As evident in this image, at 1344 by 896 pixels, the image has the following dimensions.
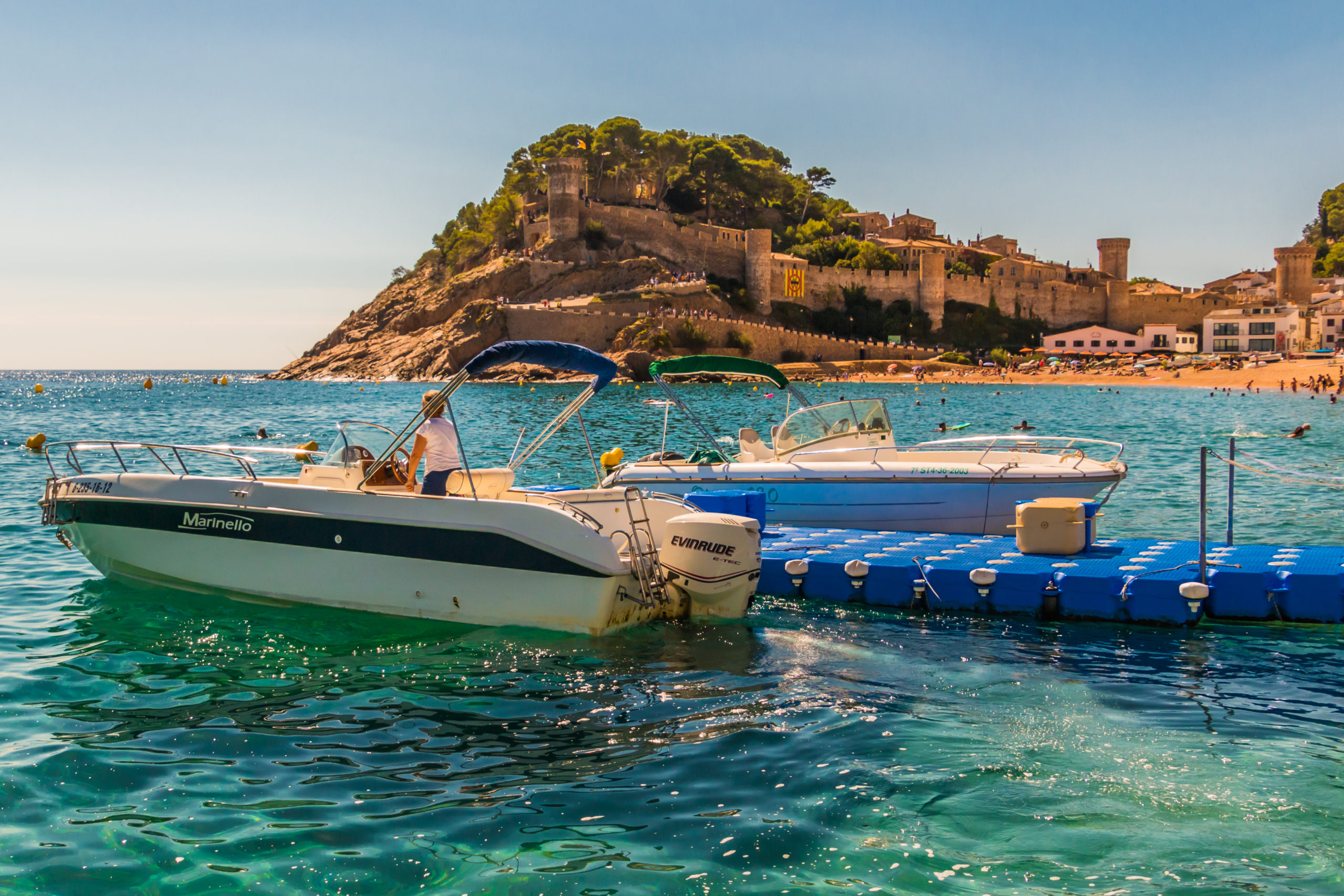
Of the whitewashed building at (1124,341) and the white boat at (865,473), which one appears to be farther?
the whitewashed building at (1124,341)

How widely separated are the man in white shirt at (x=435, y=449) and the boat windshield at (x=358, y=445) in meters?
0.64

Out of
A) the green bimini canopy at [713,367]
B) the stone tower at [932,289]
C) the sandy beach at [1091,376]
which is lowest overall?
the green bimini canopy at [713,367]

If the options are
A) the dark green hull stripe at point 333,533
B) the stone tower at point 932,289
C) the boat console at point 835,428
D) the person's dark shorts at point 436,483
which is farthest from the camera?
the stone tower at point 932,289

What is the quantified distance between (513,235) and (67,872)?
86695mm

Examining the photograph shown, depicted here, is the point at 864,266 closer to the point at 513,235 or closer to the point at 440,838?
the point at 513,235

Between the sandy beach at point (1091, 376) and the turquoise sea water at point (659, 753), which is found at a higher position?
the sandy beach at point (1091, 376)

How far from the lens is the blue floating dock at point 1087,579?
28.4ft

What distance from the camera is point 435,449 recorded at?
8.41 m

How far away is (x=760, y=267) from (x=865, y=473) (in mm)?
71524

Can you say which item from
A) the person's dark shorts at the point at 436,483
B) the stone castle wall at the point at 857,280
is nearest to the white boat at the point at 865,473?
the person's dark shorts at the point at 436,483

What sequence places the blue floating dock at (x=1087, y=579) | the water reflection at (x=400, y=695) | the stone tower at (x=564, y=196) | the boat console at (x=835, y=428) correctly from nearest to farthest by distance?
the water reflection at (x=400, y=695)
the blue floating dock at (x=1087, y=579)
the boat console at (x=835, y=428)
the stone tower at (x=564, y=196)

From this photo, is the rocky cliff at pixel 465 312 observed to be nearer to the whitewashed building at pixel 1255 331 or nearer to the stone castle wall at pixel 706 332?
the stone castle wall at pixel 706 332

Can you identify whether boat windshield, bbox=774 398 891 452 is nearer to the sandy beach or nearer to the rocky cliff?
the sandy beach

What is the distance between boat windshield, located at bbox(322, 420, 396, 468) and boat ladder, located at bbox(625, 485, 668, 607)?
2343 millimetres
